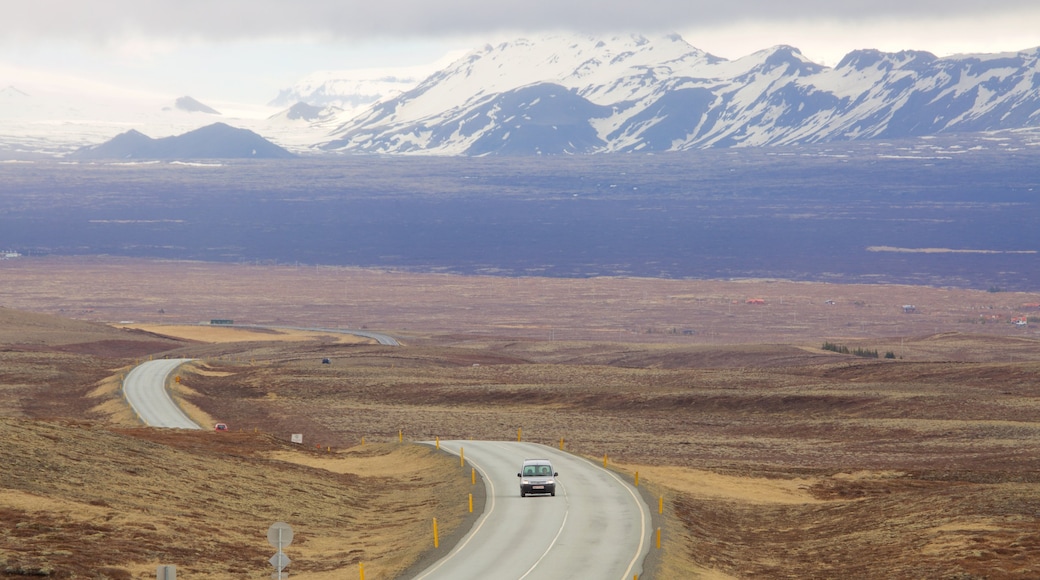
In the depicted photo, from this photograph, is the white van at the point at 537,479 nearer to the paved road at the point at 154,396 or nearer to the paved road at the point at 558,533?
the paved road at the point at 558,533

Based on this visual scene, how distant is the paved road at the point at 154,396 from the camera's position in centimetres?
7159

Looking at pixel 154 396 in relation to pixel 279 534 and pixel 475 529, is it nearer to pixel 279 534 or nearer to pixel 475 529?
pixel 475 529

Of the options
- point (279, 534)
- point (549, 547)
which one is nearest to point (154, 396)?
point (549, 547)

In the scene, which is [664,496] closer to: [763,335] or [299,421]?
[299,421]

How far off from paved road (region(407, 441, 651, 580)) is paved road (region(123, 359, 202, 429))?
25.2m

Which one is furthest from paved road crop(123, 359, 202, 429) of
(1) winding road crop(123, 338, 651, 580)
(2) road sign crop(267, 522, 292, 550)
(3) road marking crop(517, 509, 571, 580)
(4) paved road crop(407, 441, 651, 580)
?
(2) road sign crop(267, 522, 292, 550)

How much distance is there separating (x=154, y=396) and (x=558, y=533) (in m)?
48.8

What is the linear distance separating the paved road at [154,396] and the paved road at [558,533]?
82.7 feet

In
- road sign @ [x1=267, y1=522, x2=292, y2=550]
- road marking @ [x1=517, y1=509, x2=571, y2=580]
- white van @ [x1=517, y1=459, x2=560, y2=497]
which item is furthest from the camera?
white van @ [x1=517, y1=459, x2=560, y2=497]

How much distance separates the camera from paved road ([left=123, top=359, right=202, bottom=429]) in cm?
7159

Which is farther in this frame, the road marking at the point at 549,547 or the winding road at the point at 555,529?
the winding road at the point at 555,529

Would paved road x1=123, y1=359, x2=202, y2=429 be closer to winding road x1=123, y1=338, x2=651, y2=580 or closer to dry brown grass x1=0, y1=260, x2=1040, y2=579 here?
dry brown grass x1=0, y1=260, x2=1040, y2=579

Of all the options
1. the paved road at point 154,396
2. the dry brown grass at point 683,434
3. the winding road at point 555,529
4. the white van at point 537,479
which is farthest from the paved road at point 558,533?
the paved road at point 154,396

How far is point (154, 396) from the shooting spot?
8162 cm
